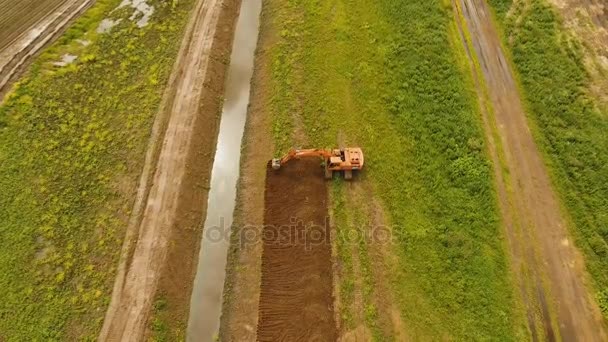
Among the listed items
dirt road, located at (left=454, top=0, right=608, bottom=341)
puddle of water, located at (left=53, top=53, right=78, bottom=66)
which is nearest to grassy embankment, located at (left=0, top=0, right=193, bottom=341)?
puddle of water, located at (left=53, top=53, right=78, bottom=66)

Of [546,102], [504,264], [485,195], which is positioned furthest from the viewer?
[546,102]

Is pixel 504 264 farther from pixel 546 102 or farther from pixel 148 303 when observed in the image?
pixel 148 303

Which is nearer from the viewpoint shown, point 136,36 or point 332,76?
point 332,76

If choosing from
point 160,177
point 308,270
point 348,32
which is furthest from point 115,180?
point 348,32

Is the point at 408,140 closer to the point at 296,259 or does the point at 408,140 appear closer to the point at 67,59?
the point at 296,259

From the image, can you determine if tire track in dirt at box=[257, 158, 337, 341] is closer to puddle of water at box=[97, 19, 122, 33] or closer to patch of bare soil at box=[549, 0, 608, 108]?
puddle of water at box=[97, 19, 122, 33]

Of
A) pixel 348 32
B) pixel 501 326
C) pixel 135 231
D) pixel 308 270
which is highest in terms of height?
pixel 348 32

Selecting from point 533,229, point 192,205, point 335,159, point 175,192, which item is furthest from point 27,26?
point 533,229
